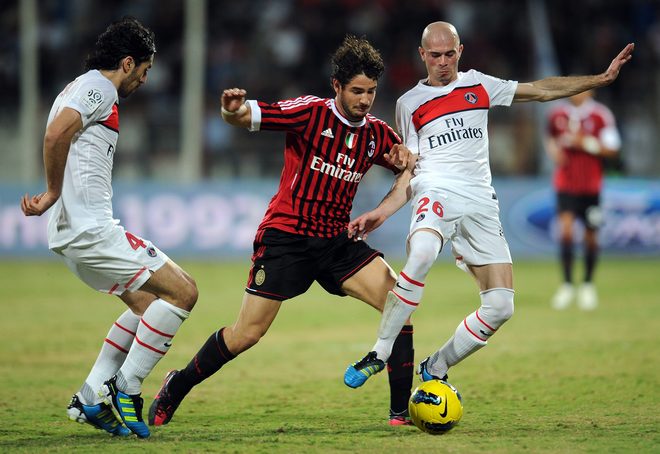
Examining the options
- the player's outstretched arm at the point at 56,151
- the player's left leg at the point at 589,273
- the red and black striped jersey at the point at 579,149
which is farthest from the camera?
the red and black striped jersey at the point at 579,149

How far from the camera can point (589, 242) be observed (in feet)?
43.4

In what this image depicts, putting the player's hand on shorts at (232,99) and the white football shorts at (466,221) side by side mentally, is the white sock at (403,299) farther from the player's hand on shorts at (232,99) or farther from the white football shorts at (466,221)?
the player's hand on shorts at (232,99)

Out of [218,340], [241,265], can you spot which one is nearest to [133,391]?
[218,340]

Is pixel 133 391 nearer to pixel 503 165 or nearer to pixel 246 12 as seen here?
pixel 503 165

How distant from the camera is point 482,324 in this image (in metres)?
6.46

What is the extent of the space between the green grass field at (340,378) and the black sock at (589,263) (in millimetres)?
403

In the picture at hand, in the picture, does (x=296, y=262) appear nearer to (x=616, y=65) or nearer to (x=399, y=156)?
(x=399, y=156)

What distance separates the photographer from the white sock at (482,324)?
640 cm

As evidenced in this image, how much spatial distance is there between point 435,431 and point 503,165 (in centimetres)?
1428

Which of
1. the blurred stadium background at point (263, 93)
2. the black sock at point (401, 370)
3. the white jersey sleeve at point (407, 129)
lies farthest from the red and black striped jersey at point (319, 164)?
the blurred stadium background at point (263, 93)

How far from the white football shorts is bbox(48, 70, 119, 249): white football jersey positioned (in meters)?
1.91

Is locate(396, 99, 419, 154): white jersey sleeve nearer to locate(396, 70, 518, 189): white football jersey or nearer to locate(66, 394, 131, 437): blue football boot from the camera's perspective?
locate(396, 70, 518, 189): white football jersey

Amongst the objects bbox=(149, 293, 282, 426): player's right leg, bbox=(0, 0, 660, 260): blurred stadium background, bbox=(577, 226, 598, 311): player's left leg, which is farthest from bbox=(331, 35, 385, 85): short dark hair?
bbox=(0, 0, 660, 260): blurred stadium background

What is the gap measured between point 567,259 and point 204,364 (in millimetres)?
7709
